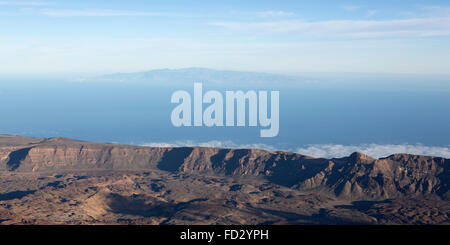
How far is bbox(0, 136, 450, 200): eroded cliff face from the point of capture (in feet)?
422

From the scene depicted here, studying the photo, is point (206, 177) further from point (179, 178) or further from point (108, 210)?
point (108, 210)

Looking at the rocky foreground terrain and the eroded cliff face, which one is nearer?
the rocky foreground terrain

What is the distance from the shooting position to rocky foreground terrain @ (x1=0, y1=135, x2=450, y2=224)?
100 m

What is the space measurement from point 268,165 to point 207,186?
104ft

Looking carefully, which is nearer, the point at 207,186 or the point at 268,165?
the point at 207,186

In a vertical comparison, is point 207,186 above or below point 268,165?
below

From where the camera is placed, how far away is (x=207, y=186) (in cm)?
13288

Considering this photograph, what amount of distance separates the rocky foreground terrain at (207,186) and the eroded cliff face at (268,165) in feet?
1.28

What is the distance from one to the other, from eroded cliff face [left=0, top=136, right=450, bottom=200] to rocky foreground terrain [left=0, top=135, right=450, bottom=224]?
391mm

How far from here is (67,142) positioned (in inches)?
6919

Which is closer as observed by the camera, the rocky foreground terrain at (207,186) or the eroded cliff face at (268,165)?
the rocky foreground terrain at (207,186)

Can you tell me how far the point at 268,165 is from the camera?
153m

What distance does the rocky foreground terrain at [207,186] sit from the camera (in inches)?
3957

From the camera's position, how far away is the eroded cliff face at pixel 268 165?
12850cm
